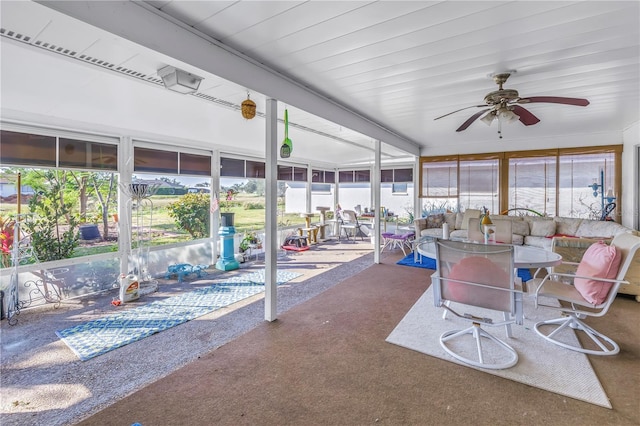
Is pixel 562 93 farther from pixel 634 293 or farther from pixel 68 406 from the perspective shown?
pixel 68 406

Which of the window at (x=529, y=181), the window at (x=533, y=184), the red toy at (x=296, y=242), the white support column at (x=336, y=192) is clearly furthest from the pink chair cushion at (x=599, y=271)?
the white support column at (x=336, y=192)

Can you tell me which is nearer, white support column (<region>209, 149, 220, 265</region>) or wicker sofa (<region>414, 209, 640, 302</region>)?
wicker sofa (<region>414, 209, 640, 302</region>)

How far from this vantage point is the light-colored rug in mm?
2029

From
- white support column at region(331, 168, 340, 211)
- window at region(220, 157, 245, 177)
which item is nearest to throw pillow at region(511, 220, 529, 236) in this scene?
white support column at region(331, 168, 340, 211)

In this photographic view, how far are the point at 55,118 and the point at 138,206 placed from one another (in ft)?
5.01

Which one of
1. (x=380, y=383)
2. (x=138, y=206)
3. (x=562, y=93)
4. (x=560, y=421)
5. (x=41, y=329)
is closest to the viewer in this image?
(x=560, y=421)

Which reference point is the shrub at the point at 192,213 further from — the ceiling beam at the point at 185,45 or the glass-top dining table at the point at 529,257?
the glass-top dining table at the point at 529,257

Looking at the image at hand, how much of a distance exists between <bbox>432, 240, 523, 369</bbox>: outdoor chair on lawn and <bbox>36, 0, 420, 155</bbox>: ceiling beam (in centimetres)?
213

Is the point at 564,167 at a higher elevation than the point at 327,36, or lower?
lower

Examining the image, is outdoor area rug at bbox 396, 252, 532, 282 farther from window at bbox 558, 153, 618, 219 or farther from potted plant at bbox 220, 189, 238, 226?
potted plant at bbox 220, 189, 238, 226

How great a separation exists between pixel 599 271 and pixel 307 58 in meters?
3.02

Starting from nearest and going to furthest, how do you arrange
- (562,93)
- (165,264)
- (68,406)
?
(68,406)
(562,93)
(165,264)

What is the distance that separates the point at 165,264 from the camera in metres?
5.31

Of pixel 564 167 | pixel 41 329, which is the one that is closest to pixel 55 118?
pixel 41 329
